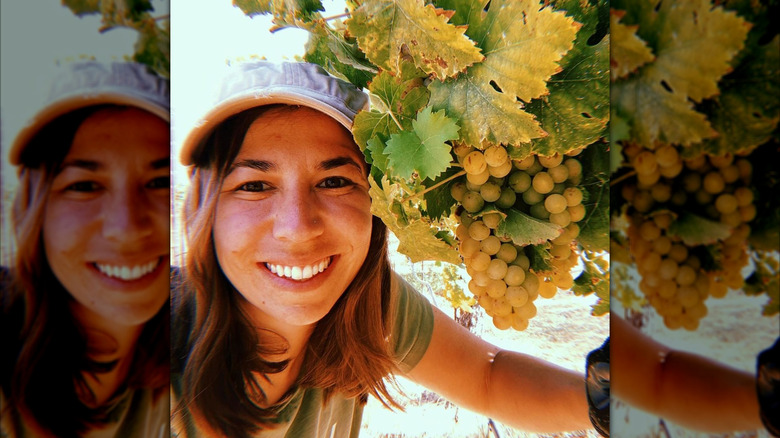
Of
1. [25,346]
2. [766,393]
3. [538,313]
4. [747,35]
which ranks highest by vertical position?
[747,35]

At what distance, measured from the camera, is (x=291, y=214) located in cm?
88

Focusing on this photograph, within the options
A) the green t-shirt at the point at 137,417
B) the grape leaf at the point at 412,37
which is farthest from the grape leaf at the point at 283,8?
the green t-shirt at the point at 137,417

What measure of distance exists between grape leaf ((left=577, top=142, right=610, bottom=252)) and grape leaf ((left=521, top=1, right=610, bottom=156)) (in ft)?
0.16

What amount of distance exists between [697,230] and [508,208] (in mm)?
272

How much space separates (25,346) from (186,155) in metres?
0.36

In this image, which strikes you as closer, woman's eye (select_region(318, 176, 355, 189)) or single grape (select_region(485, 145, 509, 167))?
single grape (select_region(485, 145, 509, 167))

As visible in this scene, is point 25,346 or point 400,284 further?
point 400,284

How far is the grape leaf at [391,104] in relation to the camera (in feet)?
2.62

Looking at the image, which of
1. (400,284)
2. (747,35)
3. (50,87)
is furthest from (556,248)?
(50,87)

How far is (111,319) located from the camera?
83 cm

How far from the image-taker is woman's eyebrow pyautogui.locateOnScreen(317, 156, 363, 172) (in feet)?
2.93

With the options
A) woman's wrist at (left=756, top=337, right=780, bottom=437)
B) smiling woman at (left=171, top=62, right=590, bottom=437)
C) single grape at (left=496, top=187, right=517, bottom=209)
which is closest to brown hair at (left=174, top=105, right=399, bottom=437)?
smiling woman at (left=171, top=62, right=590, bottom=437)

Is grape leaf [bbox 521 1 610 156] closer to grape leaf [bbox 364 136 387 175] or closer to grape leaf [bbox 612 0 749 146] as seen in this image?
grape leaf [bbox 612 0 749 146]

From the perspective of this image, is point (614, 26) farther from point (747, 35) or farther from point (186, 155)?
point (186, 155)
